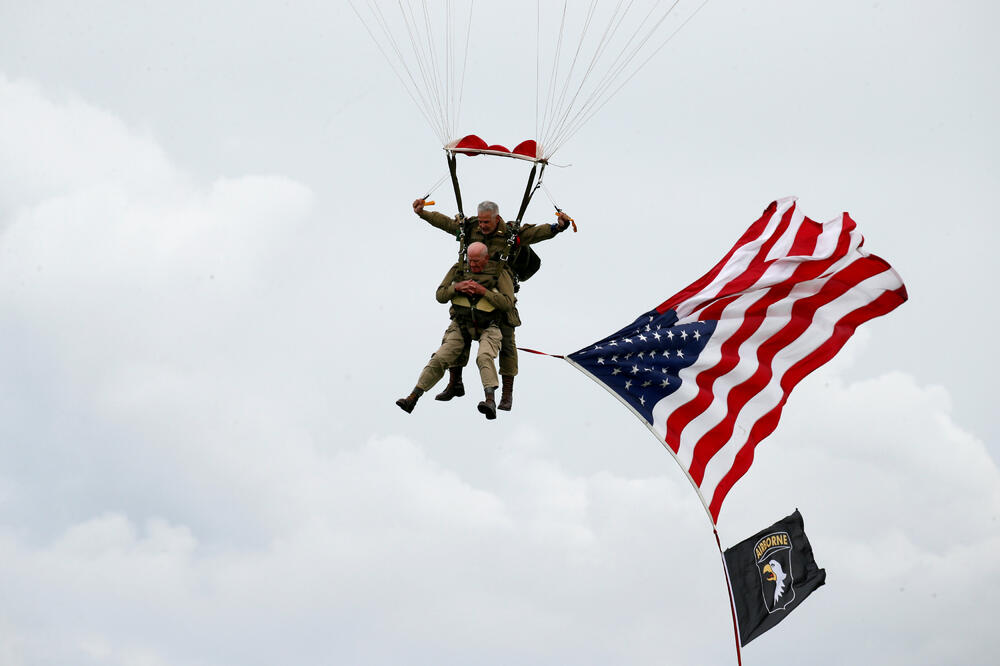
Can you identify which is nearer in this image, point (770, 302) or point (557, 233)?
point (557, 233)

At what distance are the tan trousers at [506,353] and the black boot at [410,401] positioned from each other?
647mm

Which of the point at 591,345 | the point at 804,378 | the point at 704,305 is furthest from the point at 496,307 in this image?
the point at 804,378

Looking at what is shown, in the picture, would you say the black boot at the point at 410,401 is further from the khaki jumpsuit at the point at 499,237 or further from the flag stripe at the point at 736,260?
the flag stripe at the point at 736,260

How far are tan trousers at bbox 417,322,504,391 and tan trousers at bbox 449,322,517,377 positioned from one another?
0.08 meters

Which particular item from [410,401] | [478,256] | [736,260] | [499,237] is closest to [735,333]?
[736,260]

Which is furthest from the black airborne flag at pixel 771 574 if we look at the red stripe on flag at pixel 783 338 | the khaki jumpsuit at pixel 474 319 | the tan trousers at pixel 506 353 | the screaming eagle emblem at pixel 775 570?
the khaki jumpsuit at pixel 474 319

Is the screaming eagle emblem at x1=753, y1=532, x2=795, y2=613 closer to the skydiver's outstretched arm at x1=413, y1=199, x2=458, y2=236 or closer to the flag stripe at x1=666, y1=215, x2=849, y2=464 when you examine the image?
the flag stripe at x1=666, y1=215, x2=849, y2=464

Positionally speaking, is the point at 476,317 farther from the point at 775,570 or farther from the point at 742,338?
the point at 775,570

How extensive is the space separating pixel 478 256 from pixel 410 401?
5.90 ft

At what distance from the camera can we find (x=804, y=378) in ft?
56.7

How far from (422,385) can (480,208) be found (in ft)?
6.95

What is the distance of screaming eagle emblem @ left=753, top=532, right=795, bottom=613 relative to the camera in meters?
17.0

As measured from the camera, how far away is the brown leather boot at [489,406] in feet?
47.3

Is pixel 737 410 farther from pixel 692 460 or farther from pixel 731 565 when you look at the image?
pixel 731 565
